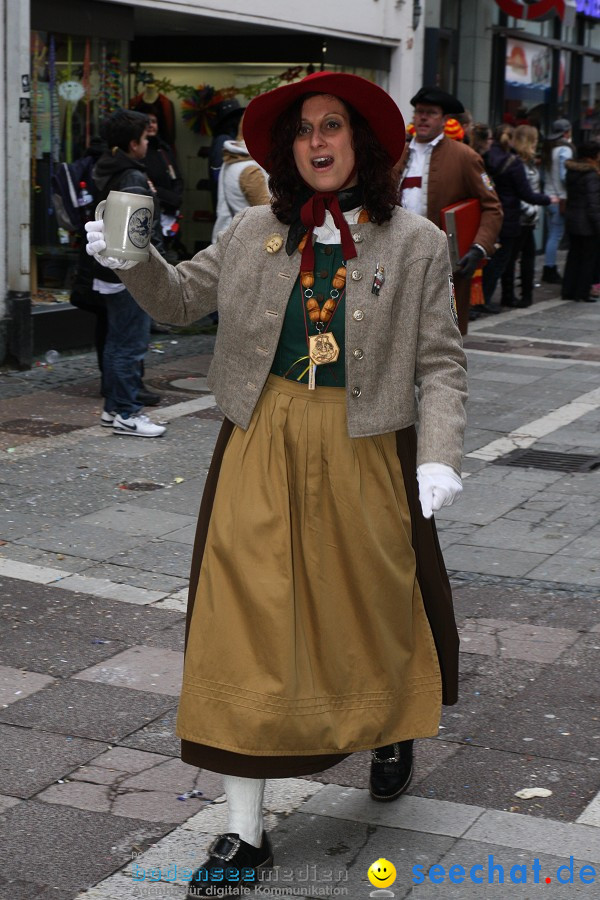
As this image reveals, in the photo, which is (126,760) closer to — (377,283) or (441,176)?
(377,283)

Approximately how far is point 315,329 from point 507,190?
37.1 feet

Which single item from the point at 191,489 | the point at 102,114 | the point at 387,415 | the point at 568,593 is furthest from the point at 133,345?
the point at 387,415

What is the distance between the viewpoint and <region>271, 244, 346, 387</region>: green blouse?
341 centimetres

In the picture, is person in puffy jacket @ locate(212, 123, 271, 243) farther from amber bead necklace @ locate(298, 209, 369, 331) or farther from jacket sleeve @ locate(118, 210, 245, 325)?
amber bead necklace @ locate(298, 209, 369, 331)

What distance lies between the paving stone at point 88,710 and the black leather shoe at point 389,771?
0.86 m

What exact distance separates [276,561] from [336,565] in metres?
0.16

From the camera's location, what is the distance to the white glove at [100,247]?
3.38 meters

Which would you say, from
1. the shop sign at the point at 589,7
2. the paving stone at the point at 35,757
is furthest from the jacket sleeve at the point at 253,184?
the shop sign at the point at 589,7

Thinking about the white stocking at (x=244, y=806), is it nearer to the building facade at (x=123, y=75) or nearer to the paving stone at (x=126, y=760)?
the paving stone at (x=126, y=760)

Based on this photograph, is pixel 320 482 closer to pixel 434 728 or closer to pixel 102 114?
pixel 434 728

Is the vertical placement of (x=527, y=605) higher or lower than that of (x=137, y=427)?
lower

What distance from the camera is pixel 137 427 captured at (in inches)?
332

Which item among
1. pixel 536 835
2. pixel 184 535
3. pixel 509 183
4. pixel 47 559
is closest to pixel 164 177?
pixel 509 183

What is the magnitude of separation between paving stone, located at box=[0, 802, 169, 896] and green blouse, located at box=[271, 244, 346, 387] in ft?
4.11
